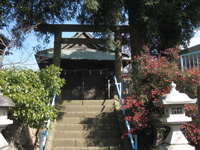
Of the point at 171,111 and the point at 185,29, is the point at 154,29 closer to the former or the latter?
the point at 185,29

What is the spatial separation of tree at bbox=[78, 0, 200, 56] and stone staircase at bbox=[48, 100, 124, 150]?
9.44ft

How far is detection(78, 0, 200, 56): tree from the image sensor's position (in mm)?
7109

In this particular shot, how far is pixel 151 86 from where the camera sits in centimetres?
521

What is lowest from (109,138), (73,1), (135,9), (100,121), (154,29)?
(109,138)

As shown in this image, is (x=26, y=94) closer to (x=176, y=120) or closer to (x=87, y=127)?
(x=87, y=127)

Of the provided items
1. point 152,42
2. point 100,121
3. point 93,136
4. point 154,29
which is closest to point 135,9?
point 154,29

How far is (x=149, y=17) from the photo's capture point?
7.55m

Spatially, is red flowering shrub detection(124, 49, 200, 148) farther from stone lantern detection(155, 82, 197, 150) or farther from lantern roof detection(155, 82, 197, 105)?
lantern roof detection(155, 82, 197, 105)

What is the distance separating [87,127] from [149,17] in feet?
15.3

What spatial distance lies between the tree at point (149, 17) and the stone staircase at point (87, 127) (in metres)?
2.88

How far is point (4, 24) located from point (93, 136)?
5.59 m

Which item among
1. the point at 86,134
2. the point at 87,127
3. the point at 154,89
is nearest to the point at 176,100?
the point at 154,89

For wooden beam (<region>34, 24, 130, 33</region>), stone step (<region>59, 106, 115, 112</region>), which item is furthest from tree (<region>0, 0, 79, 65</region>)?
stone step (<region>59, 106, 115, 112</region>)

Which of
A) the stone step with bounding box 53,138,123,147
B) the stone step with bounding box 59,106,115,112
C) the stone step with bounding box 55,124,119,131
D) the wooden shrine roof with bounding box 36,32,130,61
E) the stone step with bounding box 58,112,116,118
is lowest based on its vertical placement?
the stone step with bounding box 53,138,123,147
